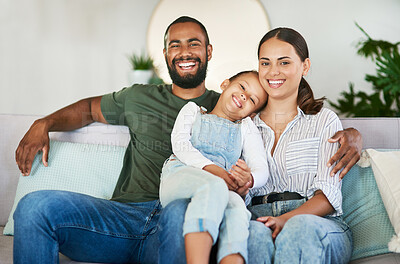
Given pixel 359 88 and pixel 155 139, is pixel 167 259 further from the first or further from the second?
pixel 359 88

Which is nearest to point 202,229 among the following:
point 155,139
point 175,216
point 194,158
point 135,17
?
point 175,216

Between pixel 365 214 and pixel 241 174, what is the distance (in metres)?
0.49

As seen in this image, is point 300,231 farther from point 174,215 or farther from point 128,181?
point 128,181

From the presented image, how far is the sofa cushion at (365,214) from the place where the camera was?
138cm

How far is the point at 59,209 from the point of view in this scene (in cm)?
124

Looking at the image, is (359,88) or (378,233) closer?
(378,233)

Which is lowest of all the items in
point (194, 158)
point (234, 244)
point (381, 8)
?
point (234, 244)

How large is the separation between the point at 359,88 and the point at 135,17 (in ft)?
7.39

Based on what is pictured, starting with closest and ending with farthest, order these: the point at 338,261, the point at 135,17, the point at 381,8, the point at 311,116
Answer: the point at 338,261
the point at 311,116
the point at 381,8
the point at 135,17

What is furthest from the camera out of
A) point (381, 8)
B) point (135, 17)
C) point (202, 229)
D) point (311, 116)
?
point (135, 17)

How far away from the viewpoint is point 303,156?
4.88 ft

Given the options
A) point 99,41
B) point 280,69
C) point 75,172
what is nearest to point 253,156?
point 280,69

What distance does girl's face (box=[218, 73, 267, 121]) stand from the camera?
63.1 inches

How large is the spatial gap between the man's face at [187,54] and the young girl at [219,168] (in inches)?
9.2
